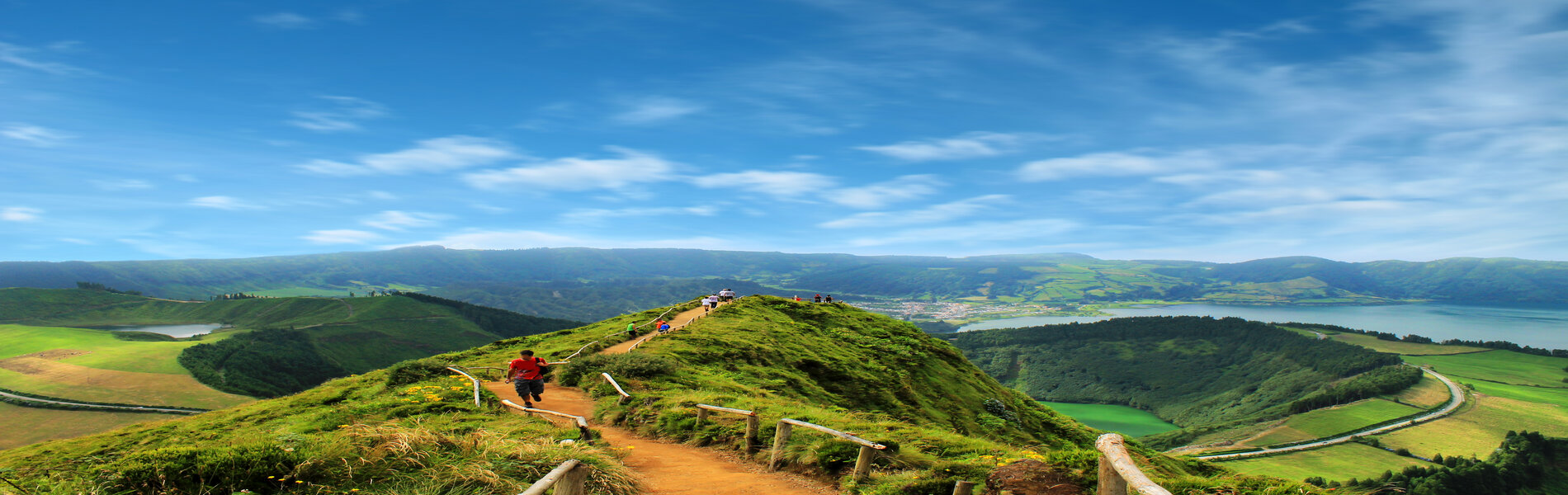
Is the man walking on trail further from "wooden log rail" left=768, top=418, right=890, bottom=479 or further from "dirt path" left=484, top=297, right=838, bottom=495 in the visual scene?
"wooden log rail" left=768, top=418, right=890, bottom=479

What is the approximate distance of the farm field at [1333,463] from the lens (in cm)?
9344

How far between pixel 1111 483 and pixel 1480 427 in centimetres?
17828

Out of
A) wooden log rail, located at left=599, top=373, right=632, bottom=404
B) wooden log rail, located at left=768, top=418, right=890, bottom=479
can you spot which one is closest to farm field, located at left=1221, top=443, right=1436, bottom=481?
wooden log rail, located at left=599, top=373, right=632, bottom=404

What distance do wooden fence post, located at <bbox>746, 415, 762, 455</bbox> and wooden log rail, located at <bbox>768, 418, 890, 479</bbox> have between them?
43 centimetres

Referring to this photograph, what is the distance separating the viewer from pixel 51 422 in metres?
105

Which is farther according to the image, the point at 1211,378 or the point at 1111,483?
the point at 1211,378

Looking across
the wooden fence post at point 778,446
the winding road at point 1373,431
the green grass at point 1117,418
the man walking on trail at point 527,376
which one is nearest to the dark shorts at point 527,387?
the man walking on trail at point 527,376

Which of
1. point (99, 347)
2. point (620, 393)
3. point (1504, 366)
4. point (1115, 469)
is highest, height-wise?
point (1115, 469)

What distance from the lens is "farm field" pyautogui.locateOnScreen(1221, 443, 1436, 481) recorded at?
93.4m

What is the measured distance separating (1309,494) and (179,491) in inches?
512

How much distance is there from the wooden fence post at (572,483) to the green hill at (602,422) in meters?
1.10

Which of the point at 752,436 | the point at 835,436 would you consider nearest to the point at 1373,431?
the point at 835,436

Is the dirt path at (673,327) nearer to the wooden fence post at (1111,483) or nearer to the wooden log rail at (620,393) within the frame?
the wooden log rail at (620,393)

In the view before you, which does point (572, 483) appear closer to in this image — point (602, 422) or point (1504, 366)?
point (602, 422)
